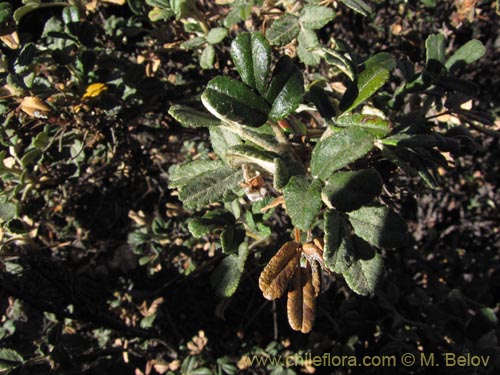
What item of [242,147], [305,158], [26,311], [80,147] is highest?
[242,147]

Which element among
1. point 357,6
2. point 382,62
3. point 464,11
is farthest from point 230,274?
point 464,11

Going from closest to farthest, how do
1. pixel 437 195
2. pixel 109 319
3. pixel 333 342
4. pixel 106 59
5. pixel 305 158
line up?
pixel 305 158, pixel 106 59, pixel 109 319, pixel 333 342, pixel 437 195

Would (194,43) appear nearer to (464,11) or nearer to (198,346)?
(464,11)

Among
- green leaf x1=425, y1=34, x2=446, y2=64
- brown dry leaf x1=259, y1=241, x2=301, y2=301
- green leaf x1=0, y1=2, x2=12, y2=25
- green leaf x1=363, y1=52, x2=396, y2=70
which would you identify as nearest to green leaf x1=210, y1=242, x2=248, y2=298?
brown dry leaf x1=259, y1=241, x2=301, y2=301

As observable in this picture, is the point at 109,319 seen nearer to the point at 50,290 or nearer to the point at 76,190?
the point at 50,290

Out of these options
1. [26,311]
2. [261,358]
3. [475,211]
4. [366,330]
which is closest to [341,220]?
[366,330]

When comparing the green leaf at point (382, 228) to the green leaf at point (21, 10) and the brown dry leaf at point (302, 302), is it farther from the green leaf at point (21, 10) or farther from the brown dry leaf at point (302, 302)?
the green leaf at point (21, 10)
